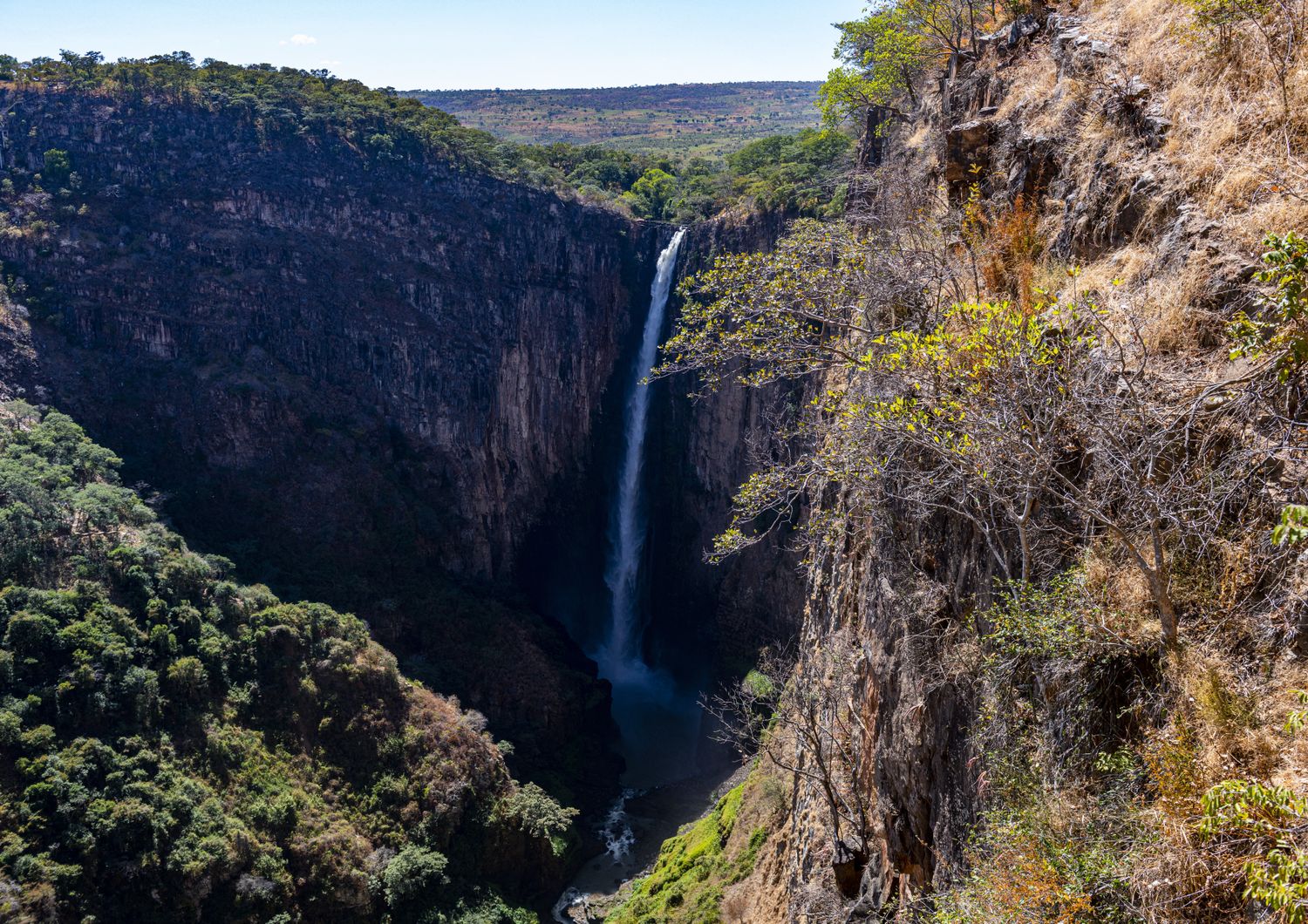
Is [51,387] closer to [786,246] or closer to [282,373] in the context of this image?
[282,373]

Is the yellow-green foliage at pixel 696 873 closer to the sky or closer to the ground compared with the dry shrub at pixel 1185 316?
closer to the ground

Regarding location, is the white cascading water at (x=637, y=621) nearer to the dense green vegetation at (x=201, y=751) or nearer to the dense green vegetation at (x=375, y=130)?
the dense green vegetation at (x=375, y=130)

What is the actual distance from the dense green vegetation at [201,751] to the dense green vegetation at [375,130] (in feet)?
67.2

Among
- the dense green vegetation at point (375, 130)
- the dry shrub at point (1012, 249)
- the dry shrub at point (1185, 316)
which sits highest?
the dense green vegetation at point (375, 130)

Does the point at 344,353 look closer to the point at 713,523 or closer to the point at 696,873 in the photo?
the point at 713,523

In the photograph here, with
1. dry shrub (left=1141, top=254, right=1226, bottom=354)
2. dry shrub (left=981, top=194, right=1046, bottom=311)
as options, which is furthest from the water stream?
dry shrub (left=1141, top=254, right=1226, bottom=354)

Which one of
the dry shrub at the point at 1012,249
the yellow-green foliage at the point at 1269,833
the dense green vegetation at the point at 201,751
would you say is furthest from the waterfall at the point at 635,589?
the yellow-green foliage at the point at 1269,833

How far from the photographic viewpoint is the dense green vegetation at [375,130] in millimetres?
42062

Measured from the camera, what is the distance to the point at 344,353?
4041cm

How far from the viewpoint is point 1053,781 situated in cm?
648

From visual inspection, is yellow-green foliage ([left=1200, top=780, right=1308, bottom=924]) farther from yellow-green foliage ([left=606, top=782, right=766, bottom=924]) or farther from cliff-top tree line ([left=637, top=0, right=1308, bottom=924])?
yellow-green foliage ([left=606, top=782, right=766, bottom=924])

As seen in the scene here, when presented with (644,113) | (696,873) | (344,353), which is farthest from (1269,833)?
(644,113)

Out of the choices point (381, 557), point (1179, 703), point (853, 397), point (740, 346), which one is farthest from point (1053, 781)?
point (381, 557)

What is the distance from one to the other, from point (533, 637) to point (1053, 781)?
3058 centimetres
